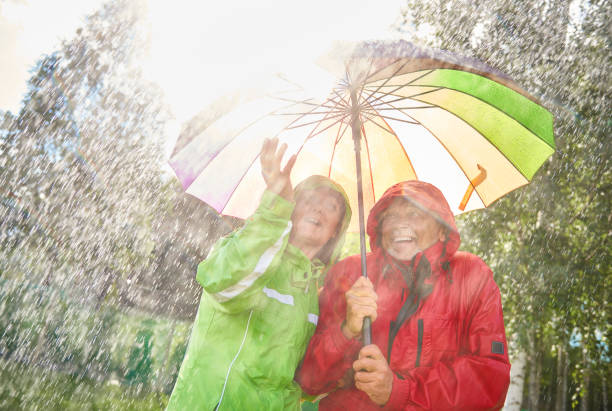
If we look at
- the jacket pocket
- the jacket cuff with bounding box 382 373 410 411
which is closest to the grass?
the jacket cuff with bounding box 382 373 410 411

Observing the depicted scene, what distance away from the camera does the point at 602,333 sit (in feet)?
30.6

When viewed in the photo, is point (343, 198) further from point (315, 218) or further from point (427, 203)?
point (427, 203)

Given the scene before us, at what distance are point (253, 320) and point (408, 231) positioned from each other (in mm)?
1108

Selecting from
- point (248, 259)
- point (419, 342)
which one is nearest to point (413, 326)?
point (419, 342)

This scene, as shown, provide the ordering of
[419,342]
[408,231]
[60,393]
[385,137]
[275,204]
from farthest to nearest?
[60,393] < [385,137] < [408,231] < [419,342] < [275,204]

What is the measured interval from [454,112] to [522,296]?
22.7 ft

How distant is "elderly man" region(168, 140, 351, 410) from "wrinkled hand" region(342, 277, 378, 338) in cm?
22

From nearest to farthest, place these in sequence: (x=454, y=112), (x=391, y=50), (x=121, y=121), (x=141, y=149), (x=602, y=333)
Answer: (x=391, y=50), (x=454, y=112), (x=602, y=333), (x=141, y=149), (x=121, y=121)

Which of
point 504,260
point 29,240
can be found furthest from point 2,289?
point 504,260

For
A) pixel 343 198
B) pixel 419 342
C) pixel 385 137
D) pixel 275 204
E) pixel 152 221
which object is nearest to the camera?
pixel 275 204

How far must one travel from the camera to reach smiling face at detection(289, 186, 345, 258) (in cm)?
271

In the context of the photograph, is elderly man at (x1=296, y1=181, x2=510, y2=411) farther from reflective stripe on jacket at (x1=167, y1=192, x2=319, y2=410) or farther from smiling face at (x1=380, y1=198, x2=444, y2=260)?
reflective stripe on jacket at (x1=167, y1=192, x2=319, y2=410)

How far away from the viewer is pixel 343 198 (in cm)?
294

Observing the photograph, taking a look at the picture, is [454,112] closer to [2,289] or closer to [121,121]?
[2,289]
